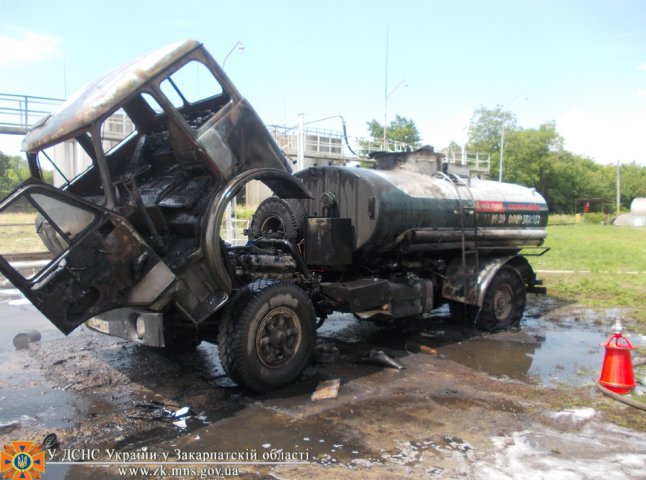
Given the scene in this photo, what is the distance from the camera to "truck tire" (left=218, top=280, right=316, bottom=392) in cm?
517

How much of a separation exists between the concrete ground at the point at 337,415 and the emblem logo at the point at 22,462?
0.09 meters

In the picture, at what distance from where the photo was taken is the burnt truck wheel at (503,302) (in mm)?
8375

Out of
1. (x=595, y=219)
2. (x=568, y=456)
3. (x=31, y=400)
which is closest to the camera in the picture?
(x=568, y=456)

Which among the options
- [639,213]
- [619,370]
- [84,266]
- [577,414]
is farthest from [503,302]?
[639,213]

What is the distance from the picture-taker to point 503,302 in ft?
28.7

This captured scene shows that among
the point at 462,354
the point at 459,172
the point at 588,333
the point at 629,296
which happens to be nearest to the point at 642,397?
the point at 462,354

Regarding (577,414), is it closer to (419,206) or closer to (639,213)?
(419,206)

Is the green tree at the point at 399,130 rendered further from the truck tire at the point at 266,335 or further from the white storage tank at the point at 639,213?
the truck tire at the point at 266,335

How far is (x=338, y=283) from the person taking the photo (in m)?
6.68

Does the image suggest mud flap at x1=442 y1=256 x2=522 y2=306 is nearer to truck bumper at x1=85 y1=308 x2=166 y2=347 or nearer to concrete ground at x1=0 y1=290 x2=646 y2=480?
concrete ground at x1=0 y1=290 x2=646 y2=480

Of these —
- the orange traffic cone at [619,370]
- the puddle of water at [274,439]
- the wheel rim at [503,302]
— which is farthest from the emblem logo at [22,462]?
the wheel rim at [503,302]

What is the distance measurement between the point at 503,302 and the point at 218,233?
5.40 m

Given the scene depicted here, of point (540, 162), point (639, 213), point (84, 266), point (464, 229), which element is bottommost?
→ point (84, 266)

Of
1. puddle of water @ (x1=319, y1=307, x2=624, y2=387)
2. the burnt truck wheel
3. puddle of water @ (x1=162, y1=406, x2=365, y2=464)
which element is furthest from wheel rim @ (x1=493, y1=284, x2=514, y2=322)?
puddle of water @ (x1=162, y1=406, x2=365, y2=464)
